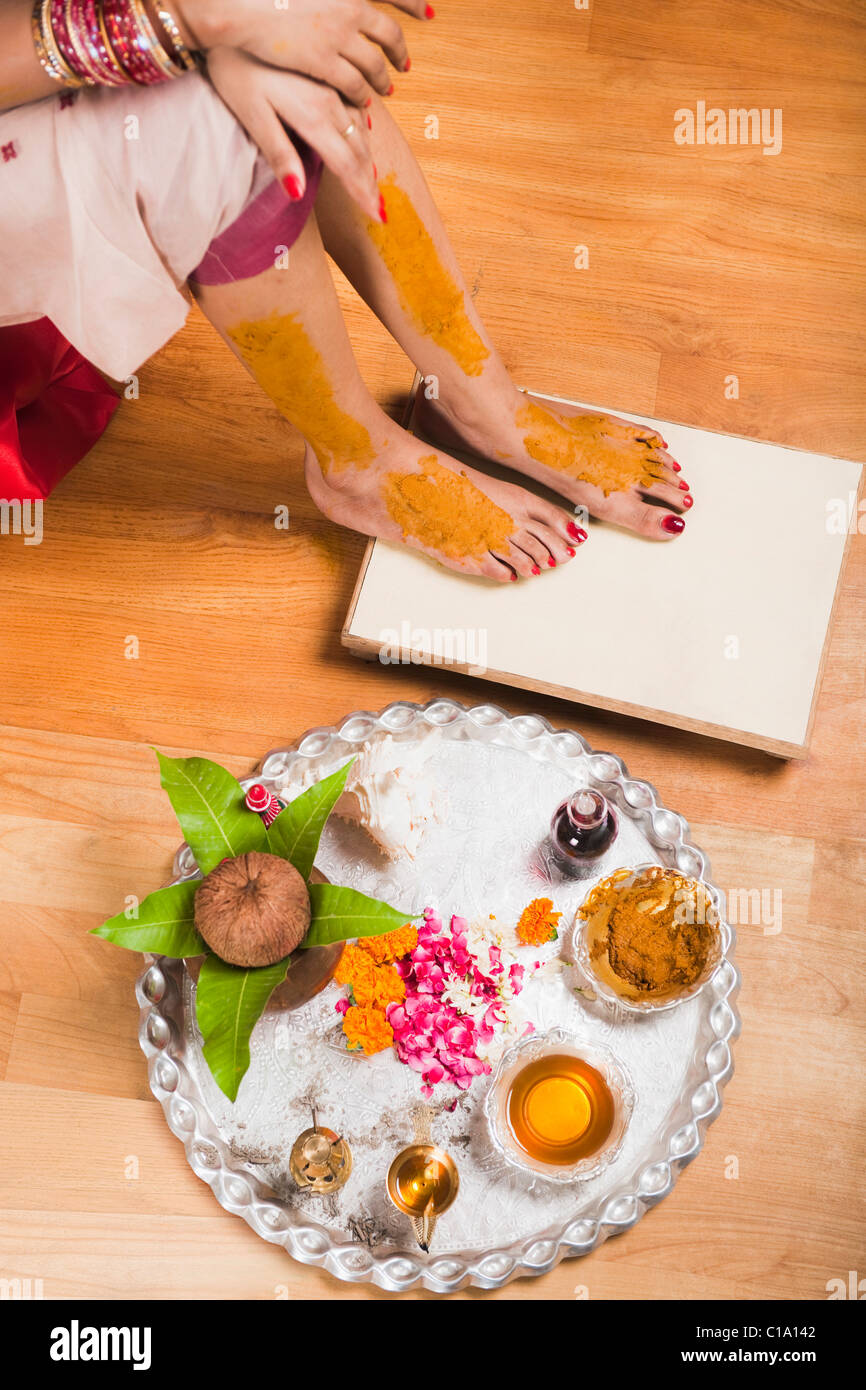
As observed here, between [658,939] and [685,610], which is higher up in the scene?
[685,610]

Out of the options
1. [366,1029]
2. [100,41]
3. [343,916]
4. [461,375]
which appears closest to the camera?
[100,41]

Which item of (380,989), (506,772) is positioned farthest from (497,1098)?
(506,772)

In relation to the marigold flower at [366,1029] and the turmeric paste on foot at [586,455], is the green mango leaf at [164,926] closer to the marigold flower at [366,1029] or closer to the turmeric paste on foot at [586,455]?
the marigold flower at [366,1029]

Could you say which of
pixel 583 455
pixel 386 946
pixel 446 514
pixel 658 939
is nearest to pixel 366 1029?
pixel 386 946

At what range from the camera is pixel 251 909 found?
79 centimetres

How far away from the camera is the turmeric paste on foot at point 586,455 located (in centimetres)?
113

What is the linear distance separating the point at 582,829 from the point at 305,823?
0.27 metres

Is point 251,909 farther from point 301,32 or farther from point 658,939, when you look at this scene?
point 301,32

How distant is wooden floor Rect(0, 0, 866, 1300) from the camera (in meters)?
1.03

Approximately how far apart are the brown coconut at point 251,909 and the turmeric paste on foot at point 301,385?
44 centimetres

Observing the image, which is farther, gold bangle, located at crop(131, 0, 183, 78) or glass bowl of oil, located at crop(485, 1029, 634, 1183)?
glass bowl of oil, located at crop(485, 1029, 634, 1183)

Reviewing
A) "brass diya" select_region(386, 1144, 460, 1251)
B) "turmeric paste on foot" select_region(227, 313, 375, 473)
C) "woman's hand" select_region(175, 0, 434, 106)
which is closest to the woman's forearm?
"woman's hand" select_region(175, 0, 434, 106)

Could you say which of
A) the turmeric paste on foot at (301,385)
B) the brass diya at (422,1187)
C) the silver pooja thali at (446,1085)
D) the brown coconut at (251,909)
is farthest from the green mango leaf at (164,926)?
the turmeric paste on foot at (301,385)

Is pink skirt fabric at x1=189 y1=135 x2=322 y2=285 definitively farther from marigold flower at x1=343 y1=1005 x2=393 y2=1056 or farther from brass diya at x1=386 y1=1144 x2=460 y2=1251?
brass diya at x1=386 y1=1144 x2=460 y2=1251
